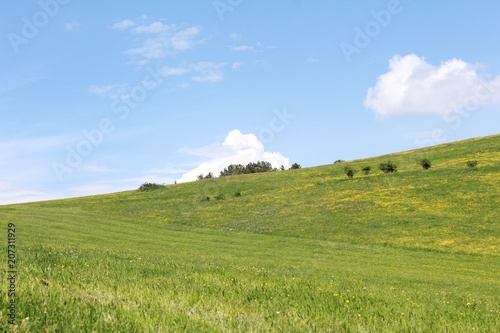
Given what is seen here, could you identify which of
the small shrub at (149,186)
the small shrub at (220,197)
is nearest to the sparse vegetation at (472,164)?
the small shrub at (220,197)

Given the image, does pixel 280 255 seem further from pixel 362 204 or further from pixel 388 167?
pixel 388 167

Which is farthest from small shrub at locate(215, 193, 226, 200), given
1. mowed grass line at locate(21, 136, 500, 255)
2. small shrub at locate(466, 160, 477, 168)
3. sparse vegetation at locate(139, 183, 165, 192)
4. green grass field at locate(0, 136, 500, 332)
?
small shrub at locate(466, 160, 477, 168)

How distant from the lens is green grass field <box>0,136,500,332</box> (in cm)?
602

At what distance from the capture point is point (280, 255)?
3712 centimetres

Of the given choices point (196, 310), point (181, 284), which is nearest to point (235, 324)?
point (196, 310)

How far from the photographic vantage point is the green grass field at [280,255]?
602 centimetres

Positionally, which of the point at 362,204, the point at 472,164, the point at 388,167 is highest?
the point at 388,167

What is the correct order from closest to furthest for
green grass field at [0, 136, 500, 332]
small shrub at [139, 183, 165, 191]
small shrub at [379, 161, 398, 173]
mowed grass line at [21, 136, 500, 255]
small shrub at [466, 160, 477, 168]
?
green grass field at [0, 136, 500, 332] → mowed grass line at [21, 136, 500, 255] → small shrub at [466, 160, 477, 168] → small shrub at [379, 161, 398, 173] → small shrub at [139, 183, 165, 191]

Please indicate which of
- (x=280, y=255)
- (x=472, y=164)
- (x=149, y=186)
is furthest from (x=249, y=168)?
(x=280, y=255)

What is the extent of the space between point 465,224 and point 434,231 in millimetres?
4239

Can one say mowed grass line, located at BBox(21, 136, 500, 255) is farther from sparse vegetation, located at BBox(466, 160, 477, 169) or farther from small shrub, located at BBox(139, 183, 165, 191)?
small shrub, located at BBox(139, 183, 165, 191)

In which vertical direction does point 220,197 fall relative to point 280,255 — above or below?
above

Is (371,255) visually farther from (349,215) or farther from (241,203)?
(241,203)

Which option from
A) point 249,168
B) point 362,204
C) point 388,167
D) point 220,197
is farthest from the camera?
point 249,168
